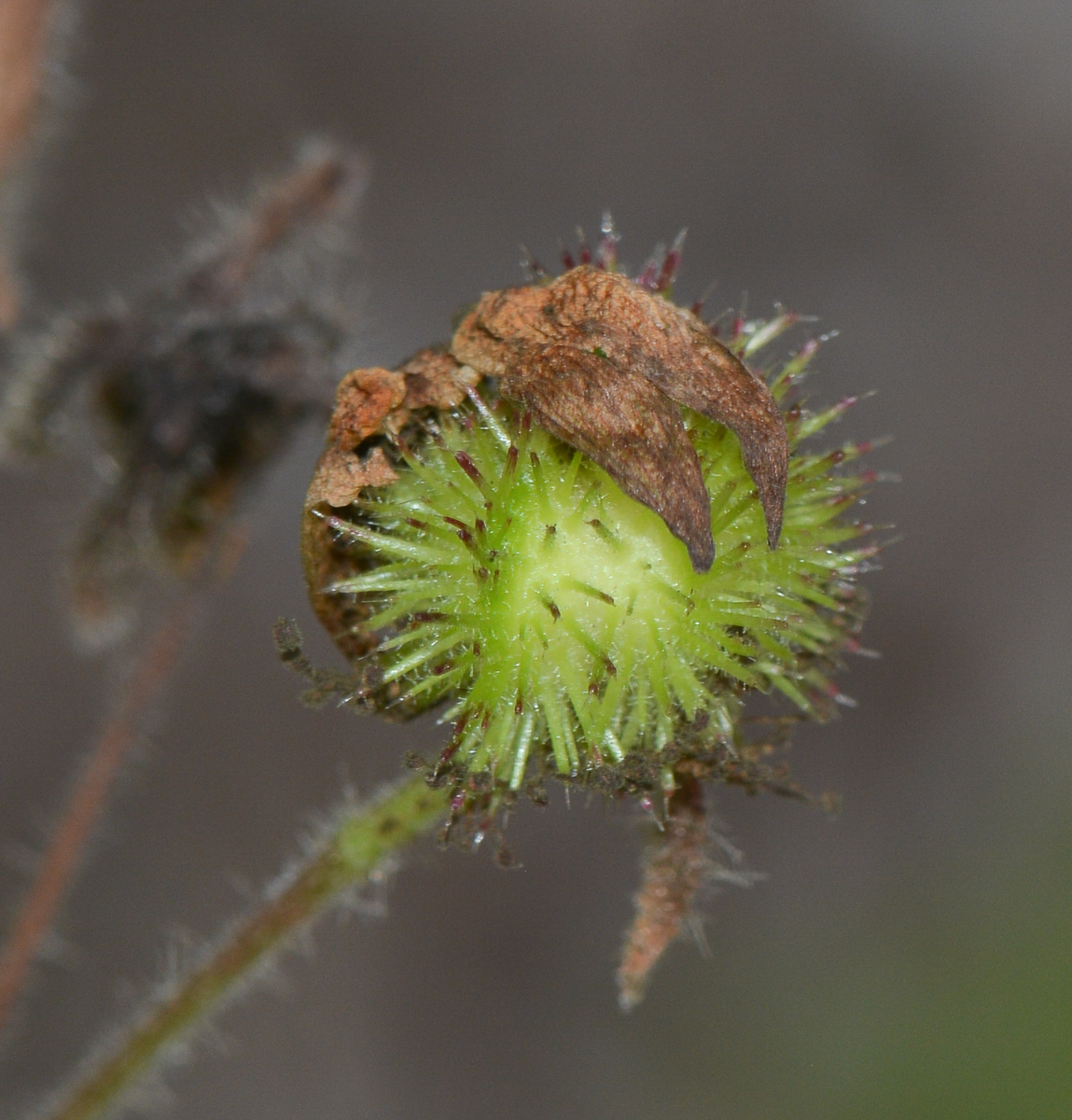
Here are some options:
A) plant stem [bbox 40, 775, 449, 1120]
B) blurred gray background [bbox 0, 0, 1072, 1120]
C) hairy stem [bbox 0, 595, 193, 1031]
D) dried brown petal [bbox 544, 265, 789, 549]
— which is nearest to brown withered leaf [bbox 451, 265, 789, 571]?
dried brown petal [bbox 544, 265, 789, 549]

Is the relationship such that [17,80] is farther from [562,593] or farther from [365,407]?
[562,593]

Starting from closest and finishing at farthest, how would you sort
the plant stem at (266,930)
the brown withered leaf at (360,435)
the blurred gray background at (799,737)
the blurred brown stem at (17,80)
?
the brown withered leaf at (360,435), the plant stem at (266,930), the blurred brown stem at (17,80), the blurred gray background at (799,737)

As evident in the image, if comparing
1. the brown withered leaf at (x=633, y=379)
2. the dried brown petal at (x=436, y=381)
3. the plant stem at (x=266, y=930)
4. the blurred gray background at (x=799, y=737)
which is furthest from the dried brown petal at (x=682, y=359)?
the blurred gray background at (x=799, y=737)

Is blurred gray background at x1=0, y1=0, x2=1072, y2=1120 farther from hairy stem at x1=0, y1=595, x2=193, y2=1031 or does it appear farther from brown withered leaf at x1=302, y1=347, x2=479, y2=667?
brown withered leaf at x1=302, y1=347, x2=479, y2=667

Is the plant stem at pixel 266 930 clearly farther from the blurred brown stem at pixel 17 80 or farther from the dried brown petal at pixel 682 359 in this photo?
the blurred brown stem at pixel 17 80

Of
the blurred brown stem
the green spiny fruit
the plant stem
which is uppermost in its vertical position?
the blurred brown stem

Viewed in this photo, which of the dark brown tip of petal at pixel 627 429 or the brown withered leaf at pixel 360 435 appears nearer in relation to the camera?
the dark brown tip of petal at pixel 627 429

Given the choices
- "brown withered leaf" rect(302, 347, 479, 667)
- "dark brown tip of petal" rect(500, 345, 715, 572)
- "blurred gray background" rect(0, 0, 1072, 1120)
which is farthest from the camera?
"blurred gray background" rect(0, 0, 1072, 1120)
